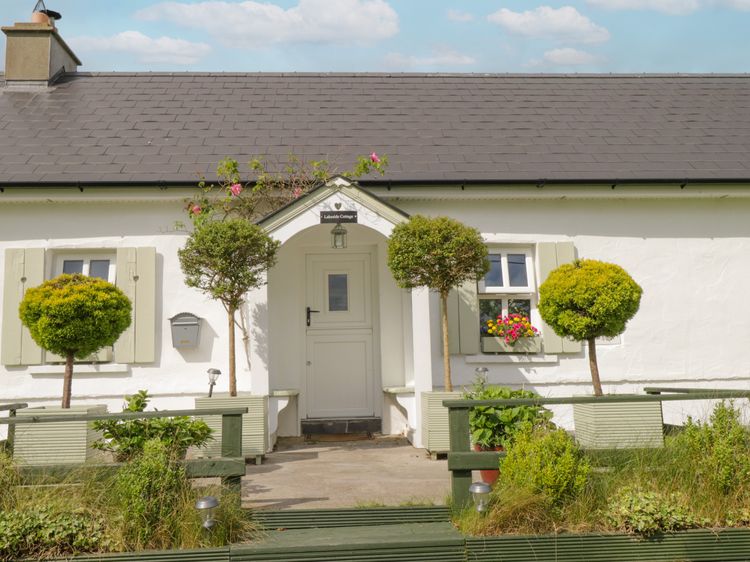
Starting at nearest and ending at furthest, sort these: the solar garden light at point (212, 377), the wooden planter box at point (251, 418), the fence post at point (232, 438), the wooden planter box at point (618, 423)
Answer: the fence post at point (232, 438), the wooden planter box at point (618, 423), the wooden planter box at point (251, 418), the solar garden light at point (212, 377)

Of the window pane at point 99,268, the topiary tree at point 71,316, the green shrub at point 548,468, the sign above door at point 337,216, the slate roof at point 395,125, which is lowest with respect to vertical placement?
the green shrub at point 548,468

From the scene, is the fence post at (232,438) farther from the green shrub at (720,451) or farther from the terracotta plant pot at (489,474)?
the green shrub at (720,451)

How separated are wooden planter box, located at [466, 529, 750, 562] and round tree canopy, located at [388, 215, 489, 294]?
12.1ft

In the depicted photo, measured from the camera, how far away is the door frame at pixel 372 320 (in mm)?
9578

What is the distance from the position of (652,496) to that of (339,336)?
5.44 metres

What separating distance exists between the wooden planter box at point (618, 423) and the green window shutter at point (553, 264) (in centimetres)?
288

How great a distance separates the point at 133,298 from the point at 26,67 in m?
5.85

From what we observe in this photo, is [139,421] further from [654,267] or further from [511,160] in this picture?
[654,267]

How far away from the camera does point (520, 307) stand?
31.6 feet

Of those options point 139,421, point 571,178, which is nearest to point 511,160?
point 571,178

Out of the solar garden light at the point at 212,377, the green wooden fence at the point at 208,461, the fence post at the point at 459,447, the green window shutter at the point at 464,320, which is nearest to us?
the green wooden fence at the point at 208,461

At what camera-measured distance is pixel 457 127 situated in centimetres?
1113

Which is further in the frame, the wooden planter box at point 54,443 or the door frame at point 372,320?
the door frame at point 372,320

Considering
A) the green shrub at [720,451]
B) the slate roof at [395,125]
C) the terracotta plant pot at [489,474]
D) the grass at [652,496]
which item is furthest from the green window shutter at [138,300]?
the green shrub at [720,451]
